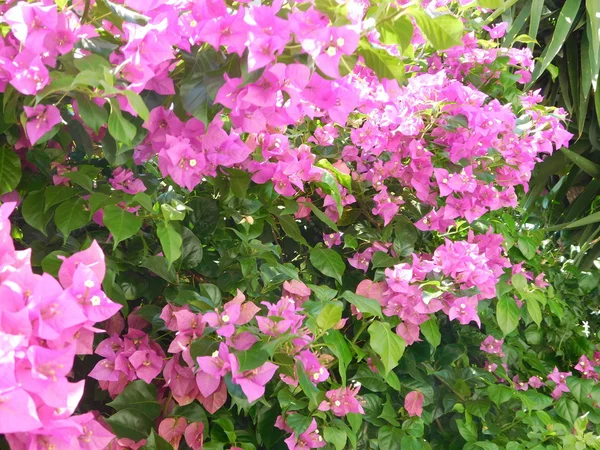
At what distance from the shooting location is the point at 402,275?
1.13 m

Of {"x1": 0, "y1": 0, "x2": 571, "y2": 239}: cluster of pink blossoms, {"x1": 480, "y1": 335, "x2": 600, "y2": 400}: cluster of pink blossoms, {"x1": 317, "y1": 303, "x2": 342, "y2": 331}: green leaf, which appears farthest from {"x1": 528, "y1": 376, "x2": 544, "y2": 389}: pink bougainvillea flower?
{"x1": 317, "y1": 303, "x2": 342, "y2": 331}: green leaf

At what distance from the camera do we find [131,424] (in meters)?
0.96

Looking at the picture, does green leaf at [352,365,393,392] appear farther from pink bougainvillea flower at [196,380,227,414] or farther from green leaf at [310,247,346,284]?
pink bougainvillea flower at [196,380,227,414]

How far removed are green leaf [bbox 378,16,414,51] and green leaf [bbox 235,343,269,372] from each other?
0.41 m

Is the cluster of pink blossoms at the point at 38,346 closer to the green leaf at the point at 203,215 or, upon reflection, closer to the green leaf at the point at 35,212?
the green leaf at the point at 35,212

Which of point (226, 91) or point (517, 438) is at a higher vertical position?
point (226, 91)

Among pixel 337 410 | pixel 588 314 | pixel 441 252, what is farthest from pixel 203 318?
pixel 588 314

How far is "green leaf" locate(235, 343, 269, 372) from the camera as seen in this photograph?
811 millimetres

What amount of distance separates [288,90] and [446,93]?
25.3 inches

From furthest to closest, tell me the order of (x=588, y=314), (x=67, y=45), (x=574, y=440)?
(x=588, y=314) < (x=574, y=440) < (x=67, y=45)

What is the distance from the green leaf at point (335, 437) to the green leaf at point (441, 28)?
0.67 metres

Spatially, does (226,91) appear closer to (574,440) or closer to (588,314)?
(574,440)

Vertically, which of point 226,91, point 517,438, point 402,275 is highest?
point 226,91

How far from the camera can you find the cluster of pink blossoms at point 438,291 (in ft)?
3.71
